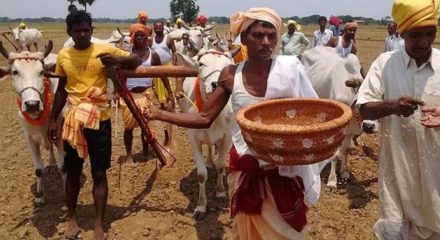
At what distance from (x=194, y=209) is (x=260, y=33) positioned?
2.95 metres

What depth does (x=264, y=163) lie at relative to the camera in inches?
108

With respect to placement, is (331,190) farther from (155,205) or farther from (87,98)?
(87,98)

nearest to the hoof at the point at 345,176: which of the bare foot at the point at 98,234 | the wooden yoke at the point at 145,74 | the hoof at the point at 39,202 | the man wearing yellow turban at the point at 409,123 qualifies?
the wooden yoke at the point at 145,74

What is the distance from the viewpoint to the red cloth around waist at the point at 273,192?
277 centimetres

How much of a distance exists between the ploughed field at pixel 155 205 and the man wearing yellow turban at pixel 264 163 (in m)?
1.83

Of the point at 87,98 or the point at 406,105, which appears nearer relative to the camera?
the point at 406,105

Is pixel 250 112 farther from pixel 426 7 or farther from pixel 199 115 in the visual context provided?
pixel 426 7

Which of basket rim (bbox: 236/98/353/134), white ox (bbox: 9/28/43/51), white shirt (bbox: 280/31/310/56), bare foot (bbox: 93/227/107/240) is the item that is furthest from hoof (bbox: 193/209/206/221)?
white ox (bbox: 9/28/43/51)

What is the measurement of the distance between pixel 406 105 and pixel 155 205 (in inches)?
137

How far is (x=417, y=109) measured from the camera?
106 inches

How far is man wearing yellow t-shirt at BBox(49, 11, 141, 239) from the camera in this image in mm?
4141

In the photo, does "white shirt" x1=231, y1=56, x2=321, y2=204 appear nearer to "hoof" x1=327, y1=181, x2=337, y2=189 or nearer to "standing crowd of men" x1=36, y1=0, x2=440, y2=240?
"standing crowd of men" x1=36, y1=0, x2=440, y2=240

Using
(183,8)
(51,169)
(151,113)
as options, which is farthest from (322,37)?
(183,8)

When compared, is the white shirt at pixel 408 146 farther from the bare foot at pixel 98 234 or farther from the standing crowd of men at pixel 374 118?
the bare foot at pixel 98 234
